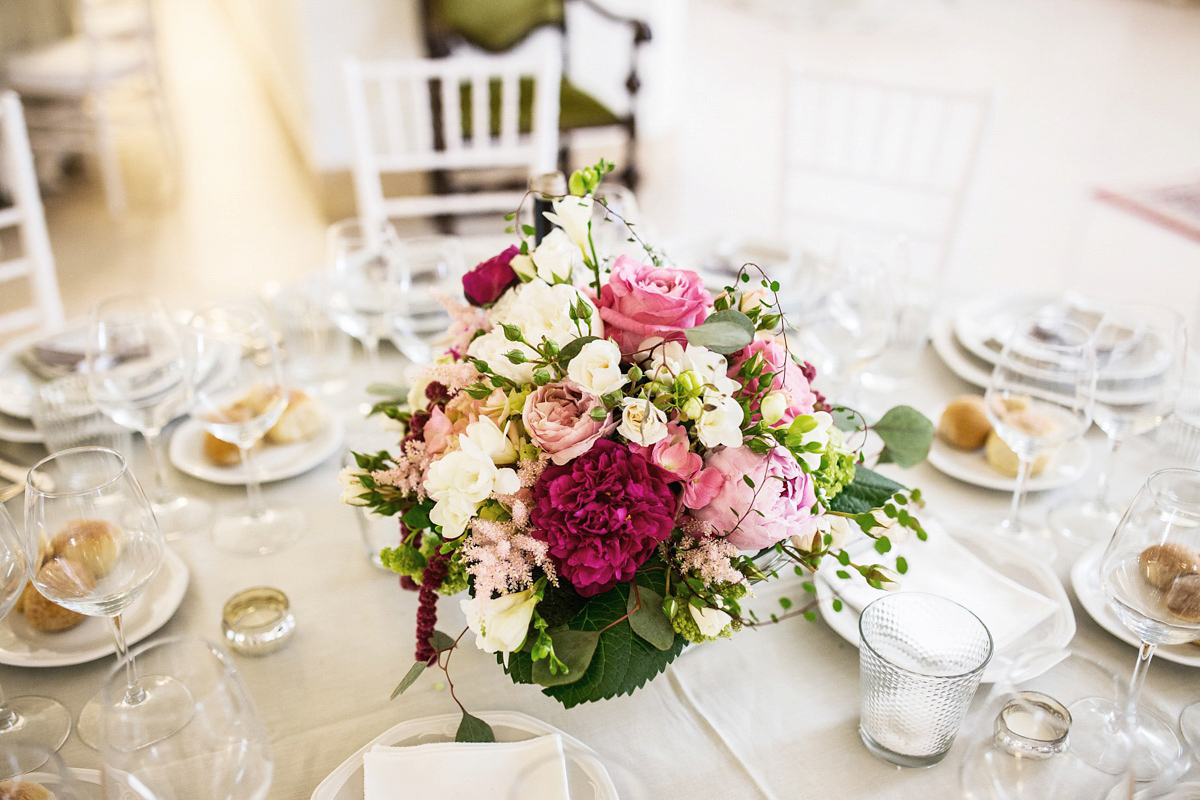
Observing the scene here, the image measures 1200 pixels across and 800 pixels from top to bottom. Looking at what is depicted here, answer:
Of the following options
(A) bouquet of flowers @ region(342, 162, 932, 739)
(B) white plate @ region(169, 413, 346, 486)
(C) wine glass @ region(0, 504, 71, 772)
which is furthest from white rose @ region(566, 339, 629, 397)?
(B) white plate @ region(169, 413, 346, 486)

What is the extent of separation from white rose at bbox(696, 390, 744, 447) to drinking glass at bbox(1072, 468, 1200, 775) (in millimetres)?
364

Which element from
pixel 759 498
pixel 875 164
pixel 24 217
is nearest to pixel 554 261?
pixel 759 498

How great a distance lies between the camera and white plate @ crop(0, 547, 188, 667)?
904mm

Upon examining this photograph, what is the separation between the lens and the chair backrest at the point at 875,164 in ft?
7.06

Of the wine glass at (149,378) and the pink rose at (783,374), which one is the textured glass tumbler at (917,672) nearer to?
the pink rose at (783,374)

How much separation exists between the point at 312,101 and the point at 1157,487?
3.79m

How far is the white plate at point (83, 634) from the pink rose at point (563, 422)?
0.43 metres

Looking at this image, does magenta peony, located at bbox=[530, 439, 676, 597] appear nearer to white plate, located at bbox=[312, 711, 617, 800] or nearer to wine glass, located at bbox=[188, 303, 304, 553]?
white plate, located at bbox=[312, 711, 617, 800]

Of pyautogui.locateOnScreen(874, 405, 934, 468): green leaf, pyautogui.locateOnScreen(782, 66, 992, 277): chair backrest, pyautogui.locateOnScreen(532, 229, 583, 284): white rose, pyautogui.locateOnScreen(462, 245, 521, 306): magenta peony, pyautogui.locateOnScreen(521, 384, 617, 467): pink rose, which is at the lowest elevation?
pyautogui.locateOnScreen(782, 66, 992, 277): chair backrest

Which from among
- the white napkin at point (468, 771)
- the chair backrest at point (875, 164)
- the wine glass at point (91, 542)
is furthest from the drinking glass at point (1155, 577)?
the chair backrest at point (875, 164)

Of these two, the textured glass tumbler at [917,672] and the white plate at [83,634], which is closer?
the textured glass tumbler at [917,672]

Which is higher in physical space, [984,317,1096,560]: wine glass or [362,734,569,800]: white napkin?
[984,317,1096,560]: wine glass

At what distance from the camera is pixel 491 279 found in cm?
89

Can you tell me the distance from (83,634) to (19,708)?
10 centimetres
